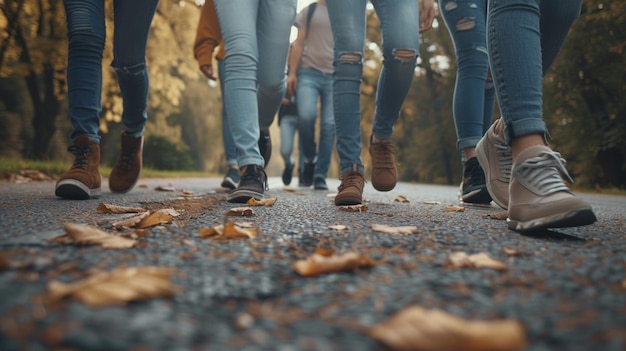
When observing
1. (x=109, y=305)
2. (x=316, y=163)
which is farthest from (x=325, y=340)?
(x=316, y=163)

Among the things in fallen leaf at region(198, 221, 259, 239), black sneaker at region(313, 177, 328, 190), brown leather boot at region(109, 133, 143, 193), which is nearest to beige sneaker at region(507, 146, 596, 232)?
fallen leaf at region(198, 221, 259, 239)

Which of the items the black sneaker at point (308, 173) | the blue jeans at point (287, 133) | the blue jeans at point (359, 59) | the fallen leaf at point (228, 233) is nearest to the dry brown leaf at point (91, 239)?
the fallen leaf at point (228, 233)

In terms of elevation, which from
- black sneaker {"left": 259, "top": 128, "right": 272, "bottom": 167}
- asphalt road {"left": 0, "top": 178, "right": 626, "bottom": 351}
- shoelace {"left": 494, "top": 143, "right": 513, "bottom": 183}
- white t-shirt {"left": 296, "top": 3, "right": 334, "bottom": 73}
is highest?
white t-shirt {"left": 296, "top": 3, "right": 334, "bottom": 73}

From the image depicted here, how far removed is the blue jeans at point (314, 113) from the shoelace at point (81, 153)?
3011mm

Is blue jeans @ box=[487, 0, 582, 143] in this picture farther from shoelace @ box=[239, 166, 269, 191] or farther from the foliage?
the foliage

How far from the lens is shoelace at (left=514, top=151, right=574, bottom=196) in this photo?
136cm

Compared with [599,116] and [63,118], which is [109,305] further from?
[63,118]

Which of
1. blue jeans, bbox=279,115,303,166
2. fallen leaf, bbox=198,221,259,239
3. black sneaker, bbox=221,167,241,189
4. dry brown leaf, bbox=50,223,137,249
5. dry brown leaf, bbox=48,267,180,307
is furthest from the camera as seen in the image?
blue jeans, bbox=279,115,303,166

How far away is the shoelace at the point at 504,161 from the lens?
1850mm

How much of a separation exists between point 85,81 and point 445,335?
8.77 feet

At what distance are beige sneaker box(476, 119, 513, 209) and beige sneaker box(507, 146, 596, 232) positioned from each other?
1.31 feet

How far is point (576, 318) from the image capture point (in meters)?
0.62

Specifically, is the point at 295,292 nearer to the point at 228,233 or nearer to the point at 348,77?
the point at 228,233

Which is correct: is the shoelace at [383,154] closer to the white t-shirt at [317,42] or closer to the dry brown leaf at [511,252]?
the dry brown leaf at [511,252]
